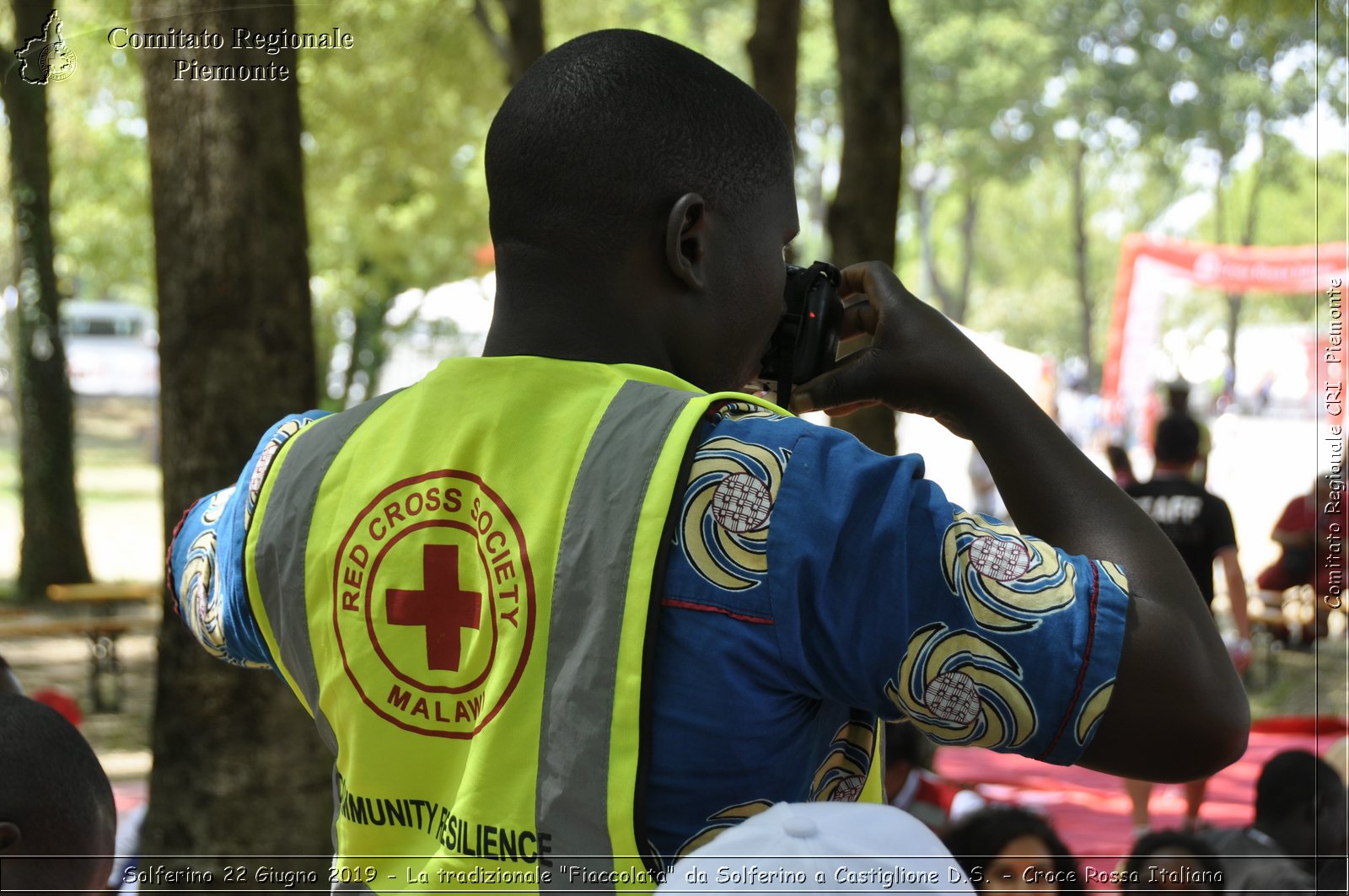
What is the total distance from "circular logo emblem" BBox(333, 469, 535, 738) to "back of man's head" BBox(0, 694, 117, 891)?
2.65 ft

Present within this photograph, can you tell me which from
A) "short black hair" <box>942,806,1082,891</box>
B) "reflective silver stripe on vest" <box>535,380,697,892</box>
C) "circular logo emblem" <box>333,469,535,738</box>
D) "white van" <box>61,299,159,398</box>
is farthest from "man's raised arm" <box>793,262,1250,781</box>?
"white van" <box>61,299,159,398</box>

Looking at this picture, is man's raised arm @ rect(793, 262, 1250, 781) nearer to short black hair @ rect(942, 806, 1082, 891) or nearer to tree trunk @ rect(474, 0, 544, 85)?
short black hair @ rect(942, 806, 1082, 891)

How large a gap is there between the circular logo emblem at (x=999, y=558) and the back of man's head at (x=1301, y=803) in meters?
3.04

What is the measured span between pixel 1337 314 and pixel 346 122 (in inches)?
422

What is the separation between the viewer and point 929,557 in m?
1.07

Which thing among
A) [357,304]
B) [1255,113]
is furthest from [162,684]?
[1255,113]

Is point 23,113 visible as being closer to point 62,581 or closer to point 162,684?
point 62,581

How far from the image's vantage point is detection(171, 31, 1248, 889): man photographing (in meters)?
1.08

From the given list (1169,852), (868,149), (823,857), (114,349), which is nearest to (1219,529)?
(868,149)

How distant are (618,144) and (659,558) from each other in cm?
42

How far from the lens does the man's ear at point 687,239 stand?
4.08ft

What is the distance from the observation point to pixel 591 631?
44.5 inches

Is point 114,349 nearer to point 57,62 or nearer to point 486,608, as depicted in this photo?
point 57,62

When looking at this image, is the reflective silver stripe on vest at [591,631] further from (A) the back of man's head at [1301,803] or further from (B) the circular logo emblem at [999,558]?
(A) the back of man's head at [1301,803]
